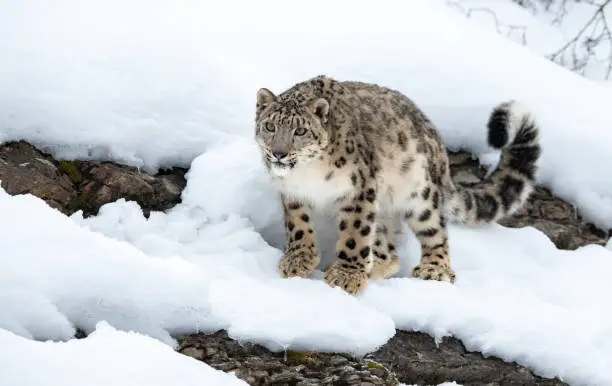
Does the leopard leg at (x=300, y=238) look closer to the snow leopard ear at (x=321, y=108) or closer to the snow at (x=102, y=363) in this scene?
the snow leopard ear at (x=321, y=108)

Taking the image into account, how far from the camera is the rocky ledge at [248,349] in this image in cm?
410

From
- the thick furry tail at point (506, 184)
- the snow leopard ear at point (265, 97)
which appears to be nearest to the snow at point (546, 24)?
the thick furry tail at point (506, 184)

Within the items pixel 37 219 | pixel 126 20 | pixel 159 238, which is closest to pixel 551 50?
pixel 126 20

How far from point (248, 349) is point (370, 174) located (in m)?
1.45

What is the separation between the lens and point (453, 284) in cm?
532

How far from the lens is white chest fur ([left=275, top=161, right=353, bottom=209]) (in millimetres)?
5070

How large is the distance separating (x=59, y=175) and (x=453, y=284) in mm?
2286

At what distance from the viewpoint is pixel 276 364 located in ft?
13.5

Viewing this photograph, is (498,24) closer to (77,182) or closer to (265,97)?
(265,97)

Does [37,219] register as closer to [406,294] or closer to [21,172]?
[21,172]

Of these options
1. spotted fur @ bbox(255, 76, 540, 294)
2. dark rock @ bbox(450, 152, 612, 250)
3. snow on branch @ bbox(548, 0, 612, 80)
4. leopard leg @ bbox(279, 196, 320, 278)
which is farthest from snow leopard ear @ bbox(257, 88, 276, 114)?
snow on branch @ bbox(548, 0, 612, 80)

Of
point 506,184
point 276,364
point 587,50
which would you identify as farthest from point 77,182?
Result: point 587,50

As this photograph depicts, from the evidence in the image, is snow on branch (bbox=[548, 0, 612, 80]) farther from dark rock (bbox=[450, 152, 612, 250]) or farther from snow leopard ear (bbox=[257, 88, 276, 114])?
snow leopard ear (bbox=[257, 88, 276, 114])

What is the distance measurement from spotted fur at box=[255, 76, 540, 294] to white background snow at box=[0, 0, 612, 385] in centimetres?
18
